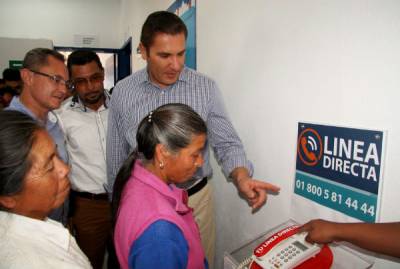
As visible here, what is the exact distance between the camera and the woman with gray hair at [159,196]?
794mm

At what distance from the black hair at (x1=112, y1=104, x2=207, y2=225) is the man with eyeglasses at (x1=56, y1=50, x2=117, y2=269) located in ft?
3.31

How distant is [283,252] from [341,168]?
362mm

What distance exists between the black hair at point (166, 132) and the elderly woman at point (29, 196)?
25 centimetres

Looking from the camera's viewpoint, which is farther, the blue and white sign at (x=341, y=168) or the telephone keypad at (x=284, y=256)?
the blue and white sign at (x=341, y=168)

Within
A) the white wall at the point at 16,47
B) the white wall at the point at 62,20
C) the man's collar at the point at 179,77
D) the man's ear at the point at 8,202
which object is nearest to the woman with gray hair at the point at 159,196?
the man's ear at the point at 8,202

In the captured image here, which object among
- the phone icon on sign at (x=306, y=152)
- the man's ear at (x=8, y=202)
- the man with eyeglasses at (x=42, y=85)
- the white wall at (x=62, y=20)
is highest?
the white wall at (x=62, y=20)

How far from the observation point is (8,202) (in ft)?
2.55

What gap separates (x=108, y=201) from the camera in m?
2.08

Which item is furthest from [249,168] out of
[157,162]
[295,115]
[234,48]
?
[234,48]

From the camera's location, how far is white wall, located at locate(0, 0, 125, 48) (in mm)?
6156

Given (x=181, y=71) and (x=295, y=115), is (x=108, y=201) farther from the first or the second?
(x=295, y=115)

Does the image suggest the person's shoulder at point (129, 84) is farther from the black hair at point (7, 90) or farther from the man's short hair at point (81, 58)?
the black hair at point (7, 90)

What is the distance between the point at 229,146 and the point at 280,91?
40 centimetres

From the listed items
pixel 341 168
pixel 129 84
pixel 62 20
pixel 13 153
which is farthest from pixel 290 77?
pixel 62 20
